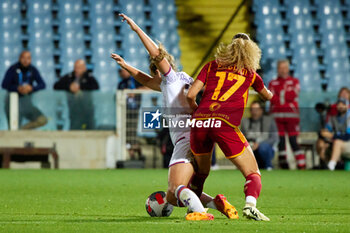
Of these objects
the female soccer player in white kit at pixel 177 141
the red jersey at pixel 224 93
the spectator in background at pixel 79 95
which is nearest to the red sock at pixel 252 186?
A: the female soccer player in white kit at pixel 177 141

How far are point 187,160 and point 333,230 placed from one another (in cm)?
143

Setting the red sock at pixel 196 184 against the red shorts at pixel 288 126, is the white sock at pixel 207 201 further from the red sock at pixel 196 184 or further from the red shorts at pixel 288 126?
the red shorts at pixel 288 126

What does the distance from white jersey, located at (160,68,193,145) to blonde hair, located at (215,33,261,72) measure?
0.45 metres

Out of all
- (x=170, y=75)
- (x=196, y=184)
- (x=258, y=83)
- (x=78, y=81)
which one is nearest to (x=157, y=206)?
(x=196, y=184)

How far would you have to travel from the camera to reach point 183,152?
6.01 m

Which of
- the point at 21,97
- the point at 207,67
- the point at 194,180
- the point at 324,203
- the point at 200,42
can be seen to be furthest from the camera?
the point at 200,42

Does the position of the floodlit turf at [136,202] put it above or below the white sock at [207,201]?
below

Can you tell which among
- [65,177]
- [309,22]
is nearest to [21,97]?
[65,177]

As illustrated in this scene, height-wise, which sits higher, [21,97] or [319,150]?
[21,97]

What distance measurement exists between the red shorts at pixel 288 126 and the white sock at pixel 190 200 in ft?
32.8

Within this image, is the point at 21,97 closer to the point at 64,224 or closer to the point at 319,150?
the point at 319,150

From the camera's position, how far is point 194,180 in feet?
20.4

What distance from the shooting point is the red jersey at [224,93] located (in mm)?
5680

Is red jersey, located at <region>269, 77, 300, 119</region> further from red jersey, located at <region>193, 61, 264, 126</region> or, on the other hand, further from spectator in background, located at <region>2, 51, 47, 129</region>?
red jersey, located at <region>193, 61, 264, 126</region>
